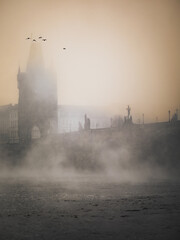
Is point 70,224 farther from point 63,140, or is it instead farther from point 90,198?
point 63,140

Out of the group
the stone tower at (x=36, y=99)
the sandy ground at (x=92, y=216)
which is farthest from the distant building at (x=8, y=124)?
the sandy ground at (x=92, y=216)

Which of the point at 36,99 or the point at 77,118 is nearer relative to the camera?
the point at 36,99

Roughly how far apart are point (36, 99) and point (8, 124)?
20704 mm

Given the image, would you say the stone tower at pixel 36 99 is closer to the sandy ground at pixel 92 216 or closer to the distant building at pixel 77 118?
the distant building at pixel 77 118

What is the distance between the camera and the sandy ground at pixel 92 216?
16609mm

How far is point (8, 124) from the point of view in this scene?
383 feet

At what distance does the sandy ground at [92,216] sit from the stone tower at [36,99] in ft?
217

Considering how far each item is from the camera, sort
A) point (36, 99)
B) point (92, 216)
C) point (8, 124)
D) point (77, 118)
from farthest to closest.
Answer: point (77, 118) < point (8, 124) < point (36, 99) < point (92, 216)

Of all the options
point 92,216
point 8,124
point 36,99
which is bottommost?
point 92,216

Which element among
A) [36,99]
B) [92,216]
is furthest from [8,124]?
[92,216]

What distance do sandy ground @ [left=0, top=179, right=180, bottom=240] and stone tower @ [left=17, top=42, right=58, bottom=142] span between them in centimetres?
6603

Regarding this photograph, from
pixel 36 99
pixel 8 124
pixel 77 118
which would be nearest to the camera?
pixel 36 99

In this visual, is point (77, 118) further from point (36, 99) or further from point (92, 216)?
point (92, 216)

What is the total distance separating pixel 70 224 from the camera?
18.6 metres
